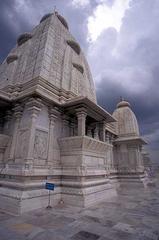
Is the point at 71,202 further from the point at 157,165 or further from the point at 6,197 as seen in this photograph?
the point at 157,165

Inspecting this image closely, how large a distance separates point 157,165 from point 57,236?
51198mm

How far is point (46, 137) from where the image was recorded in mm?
9008

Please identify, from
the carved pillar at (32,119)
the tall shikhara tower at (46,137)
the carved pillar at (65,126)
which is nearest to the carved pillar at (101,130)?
the tall shikhara tower at (46,137)

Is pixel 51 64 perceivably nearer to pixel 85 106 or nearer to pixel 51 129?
pixel 85 106

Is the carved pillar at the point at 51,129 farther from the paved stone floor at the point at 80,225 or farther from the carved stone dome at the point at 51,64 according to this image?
the paved stone floor at the point at 80,225

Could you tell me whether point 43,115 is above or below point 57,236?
above

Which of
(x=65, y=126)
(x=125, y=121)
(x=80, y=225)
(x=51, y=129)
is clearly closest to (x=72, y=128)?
(x=65, y=126)

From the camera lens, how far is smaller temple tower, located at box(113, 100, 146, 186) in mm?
18266

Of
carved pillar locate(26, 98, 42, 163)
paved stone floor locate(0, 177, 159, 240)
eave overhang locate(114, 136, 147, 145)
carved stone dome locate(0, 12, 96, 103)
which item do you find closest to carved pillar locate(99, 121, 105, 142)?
carved stone dome locate(0, 12, 96, 103)

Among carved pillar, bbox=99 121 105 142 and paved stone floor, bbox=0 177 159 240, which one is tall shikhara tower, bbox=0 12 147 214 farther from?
paved stone floor, bbox=0 177 159 240

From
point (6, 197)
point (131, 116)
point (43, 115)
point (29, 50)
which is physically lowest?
point (6, 197)

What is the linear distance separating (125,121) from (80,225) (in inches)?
691

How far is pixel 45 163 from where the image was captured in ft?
28.2

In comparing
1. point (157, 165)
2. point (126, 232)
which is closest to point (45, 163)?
point (126, 232)
